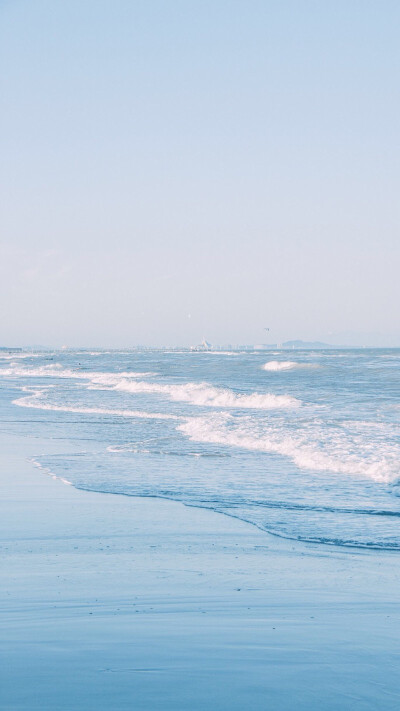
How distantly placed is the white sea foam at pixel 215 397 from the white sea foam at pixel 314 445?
550cm

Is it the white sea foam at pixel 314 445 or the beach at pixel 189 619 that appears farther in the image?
the white sea foam at pixel 314 445

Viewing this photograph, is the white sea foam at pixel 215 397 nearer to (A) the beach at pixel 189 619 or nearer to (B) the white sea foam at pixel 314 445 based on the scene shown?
(B) the white sea foam at pixel 314 445

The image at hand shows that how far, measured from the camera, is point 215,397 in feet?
81.2

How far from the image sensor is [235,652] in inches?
151

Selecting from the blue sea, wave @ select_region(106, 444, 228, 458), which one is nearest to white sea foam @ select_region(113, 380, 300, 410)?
the blue sea

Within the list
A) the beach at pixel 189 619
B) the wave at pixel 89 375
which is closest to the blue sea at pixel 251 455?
the beach at pixel 189 619

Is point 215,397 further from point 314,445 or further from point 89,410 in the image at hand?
point 314,445

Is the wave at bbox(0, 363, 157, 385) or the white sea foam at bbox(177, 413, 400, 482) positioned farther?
the wave at bbox(0, 363, 157, 385)

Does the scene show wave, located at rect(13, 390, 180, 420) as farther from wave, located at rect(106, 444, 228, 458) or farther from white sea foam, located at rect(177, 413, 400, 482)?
wave, located at rect(106, 444, 228, 458)

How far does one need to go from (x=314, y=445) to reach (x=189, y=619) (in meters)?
8.15

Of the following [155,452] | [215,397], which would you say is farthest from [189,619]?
[215,397]

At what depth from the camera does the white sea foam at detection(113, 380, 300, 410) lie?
22203mm

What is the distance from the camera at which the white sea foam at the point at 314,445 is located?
10219mm

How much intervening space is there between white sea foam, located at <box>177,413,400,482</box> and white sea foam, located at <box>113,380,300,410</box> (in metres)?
5.50
